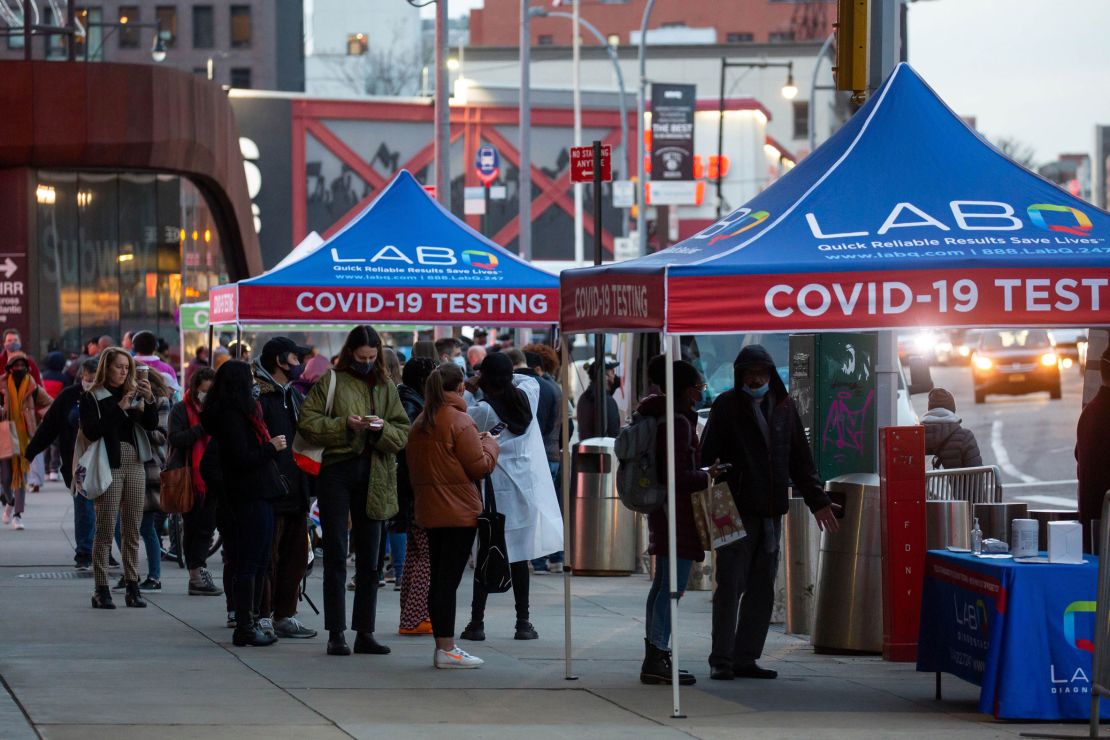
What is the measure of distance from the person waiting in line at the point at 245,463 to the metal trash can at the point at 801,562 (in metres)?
3.49

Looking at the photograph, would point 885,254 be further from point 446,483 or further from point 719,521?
point 446,483

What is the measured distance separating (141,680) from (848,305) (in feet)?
14.3

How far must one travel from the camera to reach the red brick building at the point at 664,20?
343ft

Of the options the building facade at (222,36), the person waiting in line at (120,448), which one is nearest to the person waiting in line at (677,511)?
the person waiting in line at (120,448)

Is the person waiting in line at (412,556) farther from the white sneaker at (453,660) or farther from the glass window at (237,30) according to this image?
the glass window at (237,30)

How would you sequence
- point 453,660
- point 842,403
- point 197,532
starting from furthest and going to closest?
point 197,532 < point 842,403 < point 453,660

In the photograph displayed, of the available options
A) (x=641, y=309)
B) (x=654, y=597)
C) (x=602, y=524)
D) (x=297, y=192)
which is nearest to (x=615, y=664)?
(x=654, y=597)

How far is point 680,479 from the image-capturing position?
9930 millimetres

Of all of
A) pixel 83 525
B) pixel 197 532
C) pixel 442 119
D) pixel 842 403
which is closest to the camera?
pixel 842 403

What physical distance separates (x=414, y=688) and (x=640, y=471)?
1720 mm

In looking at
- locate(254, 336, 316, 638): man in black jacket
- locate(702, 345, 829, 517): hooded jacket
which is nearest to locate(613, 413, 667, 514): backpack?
locate(702, 345, 829, 517): hooded jacket

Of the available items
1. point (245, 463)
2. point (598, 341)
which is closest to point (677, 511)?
point (245, 463)

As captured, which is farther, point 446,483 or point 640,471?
point 446,483

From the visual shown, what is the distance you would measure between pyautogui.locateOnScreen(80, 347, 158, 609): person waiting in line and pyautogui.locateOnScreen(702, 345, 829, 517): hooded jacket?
491 cm
